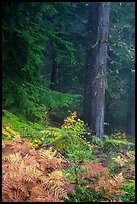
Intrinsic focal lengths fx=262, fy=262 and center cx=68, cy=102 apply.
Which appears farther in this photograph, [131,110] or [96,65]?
[131,110]

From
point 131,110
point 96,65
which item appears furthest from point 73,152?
point 131,110

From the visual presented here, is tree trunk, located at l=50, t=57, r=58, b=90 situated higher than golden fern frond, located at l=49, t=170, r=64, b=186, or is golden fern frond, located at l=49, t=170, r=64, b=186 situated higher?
tree trunk, located at l=50, t=57, r=58, b=90

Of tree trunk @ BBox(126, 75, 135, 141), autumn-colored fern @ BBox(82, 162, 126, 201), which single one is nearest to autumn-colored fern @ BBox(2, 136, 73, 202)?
autumn-colored fern @ BBox(82, 162, 126, 201)

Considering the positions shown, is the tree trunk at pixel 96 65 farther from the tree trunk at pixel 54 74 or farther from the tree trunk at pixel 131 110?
the tree trunk at pixel 131 110

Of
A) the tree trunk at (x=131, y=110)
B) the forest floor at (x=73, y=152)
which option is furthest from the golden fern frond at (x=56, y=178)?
the tree trunk at (x=131, y=110)

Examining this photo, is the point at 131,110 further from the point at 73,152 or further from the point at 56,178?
the point at 56,178

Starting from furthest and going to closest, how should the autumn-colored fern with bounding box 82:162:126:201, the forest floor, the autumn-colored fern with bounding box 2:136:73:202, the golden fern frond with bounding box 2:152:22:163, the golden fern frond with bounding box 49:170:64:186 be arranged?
the forest floor
the autumn-colored fern with bounding box 82:162:126:201
the golden fern frond with bounding box 2:152:22:163
the golden fern frond with bounding box 49:170:64:186
the autumn-colored fern with bounding box 2:136:73:202

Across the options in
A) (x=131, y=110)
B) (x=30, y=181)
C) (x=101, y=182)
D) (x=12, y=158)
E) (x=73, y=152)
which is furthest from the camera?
(x=131, y=110)

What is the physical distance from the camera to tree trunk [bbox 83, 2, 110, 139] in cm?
961

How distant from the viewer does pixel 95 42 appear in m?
9.71

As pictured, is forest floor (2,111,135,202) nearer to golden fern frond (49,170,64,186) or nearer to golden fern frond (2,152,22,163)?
golden fern frond (2,152,22,163)

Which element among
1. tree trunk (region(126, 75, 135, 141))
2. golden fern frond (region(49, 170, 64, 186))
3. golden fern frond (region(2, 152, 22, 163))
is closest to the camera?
golden fern frond (region(49, 170, 64, 186))

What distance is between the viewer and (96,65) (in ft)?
31.9

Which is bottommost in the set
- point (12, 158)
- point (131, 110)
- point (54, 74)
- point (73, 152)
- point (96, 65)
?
point (131, 110)
